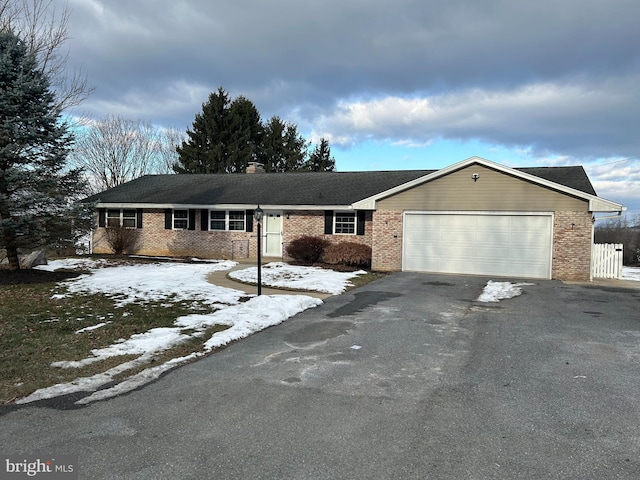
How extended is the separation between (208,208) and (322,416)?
1711cm

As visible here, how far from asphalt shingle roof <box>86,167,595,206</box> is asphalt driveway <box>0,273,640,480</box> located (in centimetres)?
1243

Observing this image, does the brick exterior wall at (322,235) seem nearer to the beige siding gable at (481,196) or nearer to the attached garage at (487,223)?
the attached garage at (487,223)

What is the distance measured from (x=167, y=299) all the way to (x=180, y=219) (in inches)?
467

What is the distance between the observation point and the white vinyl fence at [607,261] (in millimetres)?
14734

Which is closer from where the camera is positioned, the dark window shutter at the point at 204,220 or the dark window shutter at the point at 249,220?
the dark window shutter at the point at 249,220

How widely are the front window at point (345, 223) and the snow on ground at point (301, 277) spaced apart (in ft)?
9.80

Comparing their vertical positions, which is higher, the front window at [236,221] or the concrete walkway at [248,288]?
the front window at [236,221]

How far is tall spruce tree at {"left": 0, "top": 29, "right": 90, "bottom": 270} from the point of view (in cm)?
1166

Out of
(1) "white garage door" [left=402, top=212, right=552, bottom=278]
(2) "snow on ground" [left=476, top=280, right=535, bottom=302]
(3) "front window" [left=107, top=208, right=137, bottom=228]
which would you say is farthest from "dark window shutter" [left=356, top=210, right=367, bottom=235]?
(3) "front window" [left=107, top=208, right=137, bottom=228]

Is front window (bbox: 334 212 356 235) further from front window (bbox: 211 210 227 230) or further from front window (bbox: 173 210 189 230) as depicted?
front window (bbox: 173 210 189 230)

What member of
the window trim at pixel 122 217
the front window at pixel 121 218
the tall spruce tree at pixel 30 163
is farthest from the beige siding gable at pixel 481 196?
the front window at pixel 121 218

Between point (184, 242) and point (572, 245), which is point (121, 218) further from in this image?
point (572, 245)

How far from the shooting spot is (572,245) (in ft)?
46.6

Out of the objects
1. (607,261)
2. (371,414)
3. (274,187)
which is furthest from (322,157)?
(371,414)
